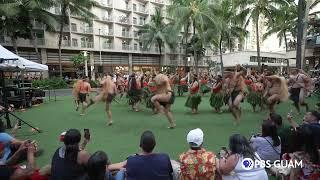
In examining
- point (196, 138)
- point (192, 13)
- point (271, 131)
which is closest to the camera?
point (196, 138)

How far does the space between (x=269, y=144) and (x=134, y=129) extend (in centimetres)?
534

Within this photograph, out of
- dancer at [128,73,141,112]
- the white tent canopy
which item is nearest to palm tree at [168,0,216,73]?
dancer at [128,73,141,112]

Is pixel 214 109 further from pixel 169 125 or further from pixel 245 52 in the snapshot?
pixel 245 52

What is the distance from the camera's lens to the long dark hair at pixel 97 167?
3803 millimetres

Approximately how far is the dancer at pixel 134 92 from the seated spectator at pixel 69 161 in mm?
10471

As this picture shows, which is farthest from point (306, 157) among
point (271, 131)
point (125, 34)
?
point (125, 34)

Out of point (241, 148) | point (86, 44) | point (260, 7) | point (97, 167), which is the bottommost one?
point (97, 167)

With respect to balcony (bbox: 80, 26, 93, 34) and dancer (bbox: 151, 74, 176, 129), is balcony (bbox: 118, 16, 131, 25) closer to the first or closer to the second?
balcony (bbox: 80, 26, 93, 34)

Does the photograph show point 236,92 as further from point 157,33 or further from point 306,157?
point 157,33

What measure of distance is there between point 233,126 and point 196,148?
6.11m

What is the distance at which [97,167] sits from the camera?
381 cm

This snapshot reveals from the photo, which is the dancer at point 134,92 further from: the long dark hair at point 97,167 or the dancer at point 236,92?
the long dark hair at point 97,167

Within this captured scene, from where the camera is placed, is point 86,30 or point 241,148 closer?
point 241,148

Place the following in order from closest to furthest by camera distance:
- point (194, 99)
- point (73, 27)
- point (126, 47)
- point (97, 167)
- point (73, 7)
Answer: point (97, 167) < point (194, 99) < point (73, 7) < point (73, 27) < point (126, 47)
